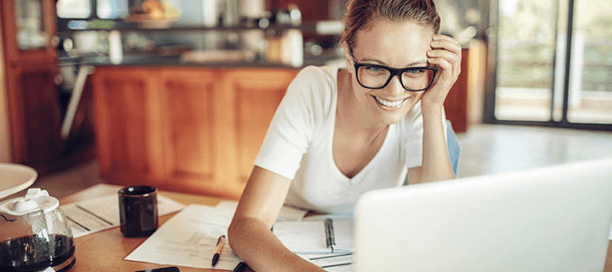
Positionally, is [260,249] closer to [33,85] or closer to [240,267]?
[240,267]

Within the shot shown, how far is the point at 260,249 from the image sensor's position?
873mm

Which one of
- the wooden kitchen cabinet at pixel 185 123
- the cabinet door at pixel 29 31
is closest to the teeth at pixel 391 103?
the wooden kitchen cabinet at pixel 185 123

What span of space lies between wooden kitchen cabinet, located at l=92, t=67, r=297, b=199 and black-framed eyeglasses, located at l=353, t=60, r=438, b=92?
1819 mm

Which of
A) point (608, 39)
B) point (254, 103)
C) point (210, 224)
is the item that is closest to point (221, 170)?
point (254, 103)

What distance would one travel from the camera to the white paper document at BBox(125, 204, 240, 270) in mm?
905

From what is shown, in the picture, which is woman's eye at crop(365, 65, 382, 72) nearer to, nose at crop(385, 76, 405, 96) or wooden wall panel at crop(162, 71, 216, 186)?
nose at crop(385, 76, 405, 96)

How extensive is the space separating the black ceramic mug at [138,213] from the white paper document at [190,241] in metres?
0.03

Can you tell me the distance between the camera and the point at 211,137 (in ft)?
10.1

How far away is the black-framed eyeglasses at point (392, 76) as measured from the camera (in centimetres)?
98

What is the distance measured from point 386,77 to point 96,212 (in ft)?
2.27

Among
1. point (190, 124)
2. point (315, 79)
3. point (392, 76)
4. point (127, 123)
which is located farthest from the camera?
point (127, 123)

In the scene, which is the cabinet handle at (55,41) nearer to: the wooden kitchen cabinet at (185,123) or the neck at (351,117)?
the wooden kitchen cabinet at (185,123)

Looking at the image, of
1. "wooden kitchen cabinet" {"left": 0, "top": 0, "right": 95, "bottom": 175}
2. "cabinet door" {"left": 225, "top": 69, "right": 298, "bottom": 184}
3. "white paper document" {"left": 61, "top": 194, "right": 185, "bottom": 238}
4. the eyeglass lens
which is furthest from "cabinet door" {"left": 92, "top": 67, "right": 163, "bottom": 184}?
the eyeglass lens

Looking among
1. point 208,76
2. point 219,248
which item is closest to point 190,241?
point 219,248
